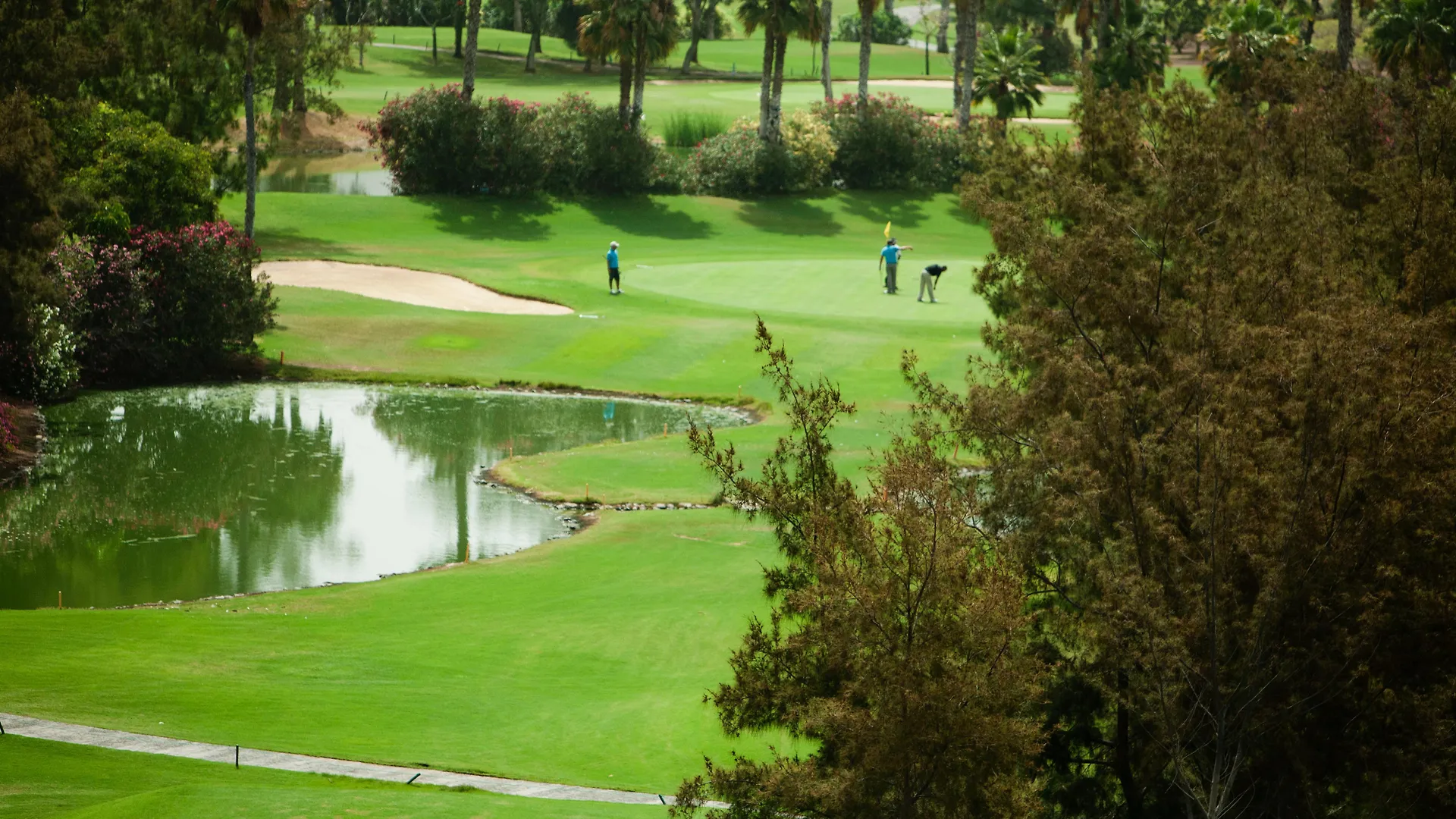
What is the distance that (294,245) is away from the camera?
185 ft

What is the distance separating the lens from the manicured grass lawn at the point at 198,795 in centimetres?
1355

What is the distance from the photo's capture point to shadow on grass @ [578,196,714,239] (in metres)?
64.2

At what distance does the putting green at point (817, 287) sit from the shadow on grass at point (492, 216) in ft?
29.7

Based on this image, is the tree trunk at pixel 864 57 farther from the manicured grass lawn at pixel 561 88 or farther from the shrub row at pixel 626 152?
the manicured grass lawn at pixel 561 88

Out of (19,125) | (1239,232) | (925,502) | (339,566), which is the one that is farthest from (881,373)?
(925,502)

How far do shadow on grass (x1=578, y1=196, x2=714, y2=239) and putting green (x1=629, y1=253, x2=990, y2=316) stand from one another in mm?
8880

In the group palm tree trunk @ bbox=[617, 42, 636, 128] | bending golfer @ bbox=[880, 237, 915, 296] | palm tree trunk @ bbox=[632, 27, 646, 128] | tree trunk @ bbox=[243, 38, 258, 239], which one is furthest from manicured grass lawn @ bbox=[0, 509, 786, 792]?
palm tree trunk @ bbox=[617, 42, 636, 128]

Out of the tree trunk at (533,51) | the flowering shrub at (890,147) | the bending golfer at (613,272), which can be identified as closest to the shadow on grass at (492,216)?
the bending golfer at (613,272)

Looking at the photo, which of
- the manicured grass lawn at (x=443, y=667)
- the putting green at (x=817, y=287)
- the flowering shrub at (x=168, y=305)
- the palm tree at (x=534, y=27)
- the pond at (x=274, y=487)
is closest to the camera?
the manicured grass lawn at (x=443, y=667)

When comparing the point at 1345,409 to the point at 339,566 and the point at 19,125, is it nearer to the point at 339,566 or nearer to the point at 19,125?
the point at 339,566

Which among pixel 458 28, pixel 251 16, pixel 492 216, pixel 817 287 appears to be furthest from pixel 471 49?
pixel 458 28

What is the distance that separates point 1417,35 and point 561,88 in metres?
60.0

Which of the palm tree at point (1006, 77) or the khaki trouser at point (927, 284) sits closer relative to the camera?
the khaki trouser at point (927, 284)

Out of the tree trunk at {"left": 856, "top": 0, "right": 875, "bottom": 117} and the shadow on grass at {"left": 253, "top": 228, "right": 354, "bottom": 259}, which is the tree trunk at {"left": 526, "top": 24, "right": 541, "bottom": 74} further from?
the shadow on grass at {"left": 253, "top": 228, "right": 354, "bottom": 259}
